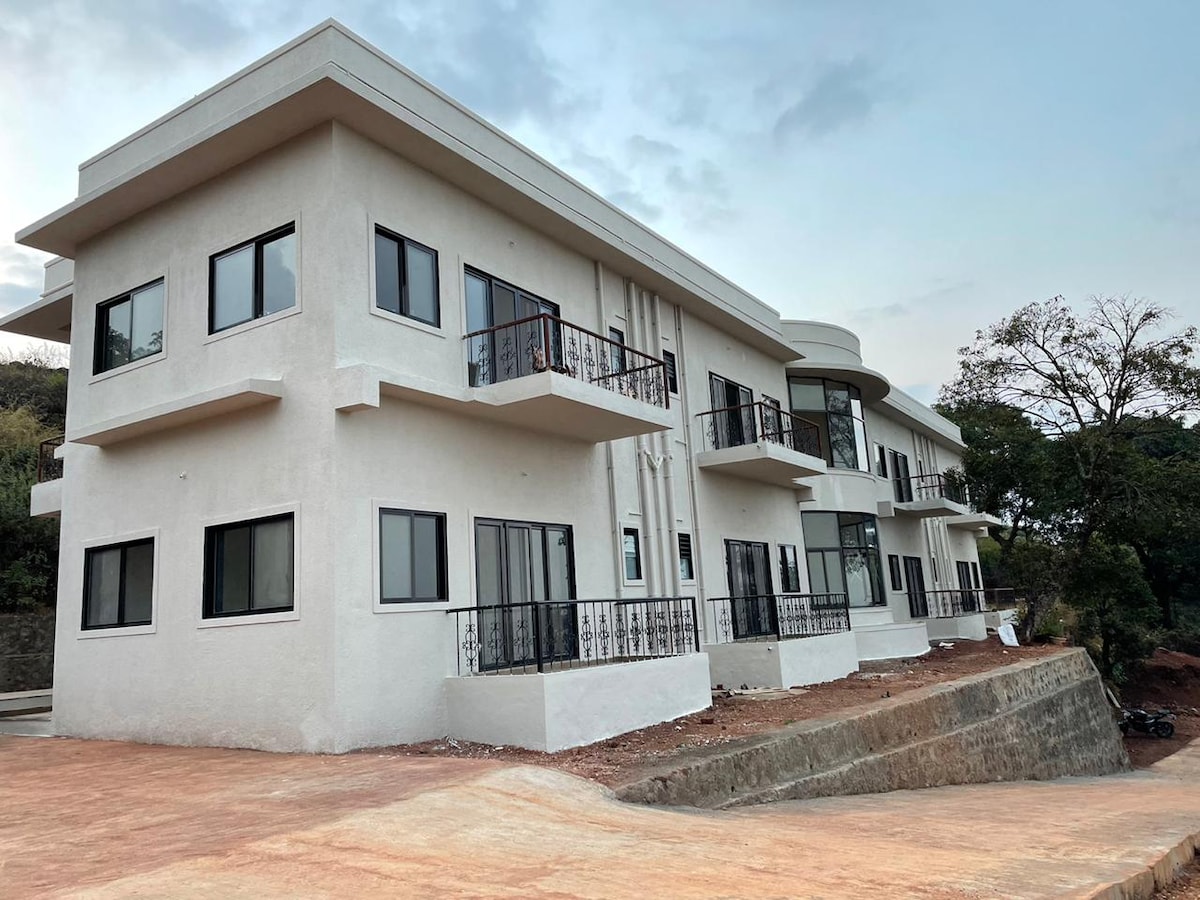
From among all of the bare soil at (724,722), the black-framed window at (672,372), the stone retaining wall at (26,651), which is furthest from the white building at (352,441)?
the stone retaining wall at (26,651)

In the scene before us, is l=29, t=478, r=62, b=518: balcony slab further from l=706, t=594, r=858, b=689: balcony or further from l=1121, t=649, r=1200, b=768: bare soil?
l=1121, t=649, r=1200, b=768: bare soil

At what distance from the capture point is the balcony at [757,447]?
16.5 meters

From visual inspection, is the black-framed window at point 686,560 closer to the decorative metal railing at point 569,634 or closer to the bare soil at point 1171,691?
the decorative metal railing at point 569,634

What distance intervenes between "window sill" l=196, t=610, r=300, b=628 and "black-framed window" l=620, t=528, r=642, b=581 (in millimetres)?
5769

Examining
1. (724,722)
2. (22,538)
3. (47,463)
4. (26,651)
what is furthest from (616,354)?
(22,538)

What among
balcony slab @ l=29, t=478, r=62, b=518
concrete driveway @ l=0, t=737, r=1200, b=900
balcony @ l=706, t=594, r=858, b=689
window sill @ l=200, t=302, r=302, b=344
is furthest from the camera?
balcony @ l=706, t=594, r=858, b=689

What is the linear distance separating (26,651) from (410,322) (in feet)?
46.8

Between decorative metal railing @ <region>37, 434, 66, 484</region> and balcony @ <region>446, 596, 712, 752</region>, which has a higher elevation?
decorative metal railing @ <region>37, 434, 66, 484</region>

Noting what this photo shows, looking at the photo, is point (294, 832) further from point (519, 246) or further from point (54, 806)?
point (519, 246)

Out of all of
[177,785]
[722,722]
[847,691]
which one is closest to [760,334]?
[847,691]

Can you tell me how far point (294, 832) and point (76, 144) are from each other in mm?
11801

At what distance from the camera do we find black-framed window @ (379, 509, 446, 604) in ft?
33.0

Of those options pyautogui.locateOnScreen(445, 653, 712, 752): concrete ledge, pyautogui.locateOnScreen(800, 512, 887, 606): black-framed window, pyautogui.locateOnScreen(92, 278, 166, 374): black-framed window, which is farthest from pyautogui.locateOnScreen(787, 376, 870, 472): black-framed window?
pyautogui.locateOnScreen(92, 278, 166, 374): black-framed window

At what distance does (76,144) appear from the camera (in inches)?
519
